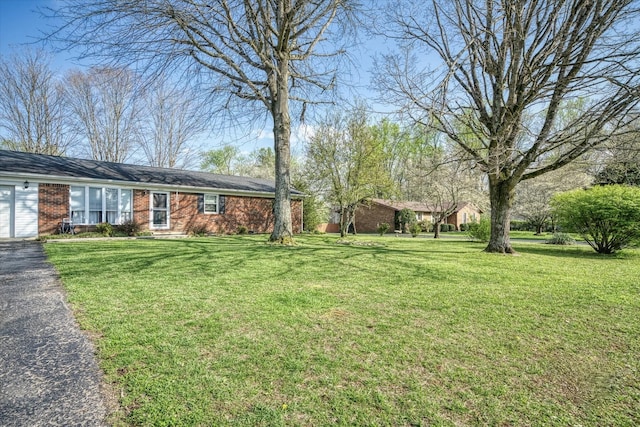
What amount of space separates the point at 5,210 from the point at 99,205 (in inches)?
118

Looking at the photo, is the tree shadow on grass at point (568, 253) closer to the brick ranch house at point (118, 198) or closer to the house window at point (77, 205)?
the brick ranch house at point (118, 198)

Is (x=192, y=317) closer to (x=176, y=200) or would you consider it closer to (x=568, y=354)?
(x=568, y=354)

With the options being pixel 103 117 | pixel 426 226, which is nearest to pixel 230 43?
pixel 103 117

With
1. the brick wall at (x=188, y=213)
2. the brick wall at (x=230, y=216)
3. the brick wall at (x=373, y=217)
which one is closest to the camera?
the brick wall at (x=188, y=213)

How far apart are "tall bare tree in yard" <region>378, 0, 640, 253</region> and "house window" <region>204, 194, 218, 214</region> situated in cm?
1160

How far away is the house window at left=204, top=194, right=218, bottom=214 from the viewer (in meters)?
17.9

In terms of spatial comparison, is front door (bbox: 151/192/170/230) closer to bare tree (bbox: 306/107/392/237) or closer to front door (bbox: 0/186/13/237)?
front door (bbox: 0/186/13/237)

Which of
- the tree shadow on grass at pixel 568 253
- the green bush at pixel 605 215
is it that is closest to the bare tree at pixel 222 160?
the tree shadow on grass at pixel 568 253

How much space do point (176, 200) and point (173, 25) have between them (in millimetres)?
9172

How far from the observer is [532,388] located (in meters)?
2.31

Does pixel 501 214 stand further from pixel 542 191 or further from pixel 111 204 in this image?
pixel 542 191

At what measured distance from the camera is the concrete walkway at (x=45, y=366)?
6.39 feet

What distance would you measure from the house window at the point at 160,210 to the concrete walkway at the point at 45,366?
12.3m

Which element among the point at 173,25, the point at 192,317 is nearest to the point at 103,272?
the point at 192,317
